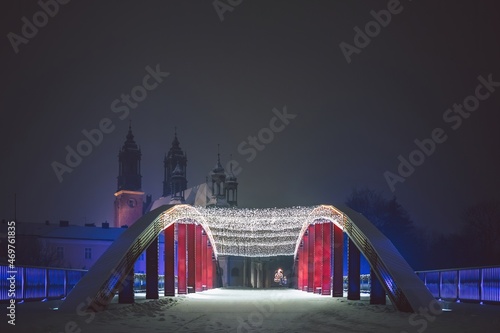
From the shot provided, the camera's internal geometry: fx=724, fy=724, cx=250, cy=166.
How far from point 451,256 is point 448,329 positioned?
54.3 meters

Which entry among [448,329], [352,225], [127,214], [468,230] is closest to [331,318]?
[448,329]

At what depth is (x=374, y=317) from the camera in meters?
18.9

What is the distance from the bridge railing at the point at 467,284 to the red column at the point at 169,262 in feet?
36.1

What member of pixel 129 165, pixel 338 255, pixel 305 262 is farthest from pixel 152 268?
pixel 129 165

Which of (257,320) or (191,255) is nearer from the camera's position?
(257,320)

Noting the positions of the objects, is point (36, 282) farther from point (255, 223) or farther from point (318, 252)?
point (255, 223)

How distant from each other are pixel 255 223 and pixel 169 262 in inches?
697

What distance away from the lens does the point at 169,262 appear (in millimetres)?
32094

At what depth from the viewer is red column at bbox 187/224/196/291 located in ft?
123

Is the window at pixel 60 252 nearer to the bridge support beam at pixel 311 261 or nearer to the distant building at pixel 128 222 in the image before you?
the distant building at pixel 128 222

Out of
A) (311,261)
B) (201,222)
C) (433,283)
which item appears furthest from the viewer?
(201,222)

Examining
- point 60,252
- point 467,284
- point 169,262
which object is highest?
point 169,262

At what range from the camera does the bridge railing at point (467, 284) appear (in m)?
23.4

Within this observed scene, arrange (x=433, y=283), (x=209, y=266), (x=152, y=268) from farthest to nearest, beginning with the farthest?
(x=209, y=266) < (x=433, y=283) < (x=152, y=268)
